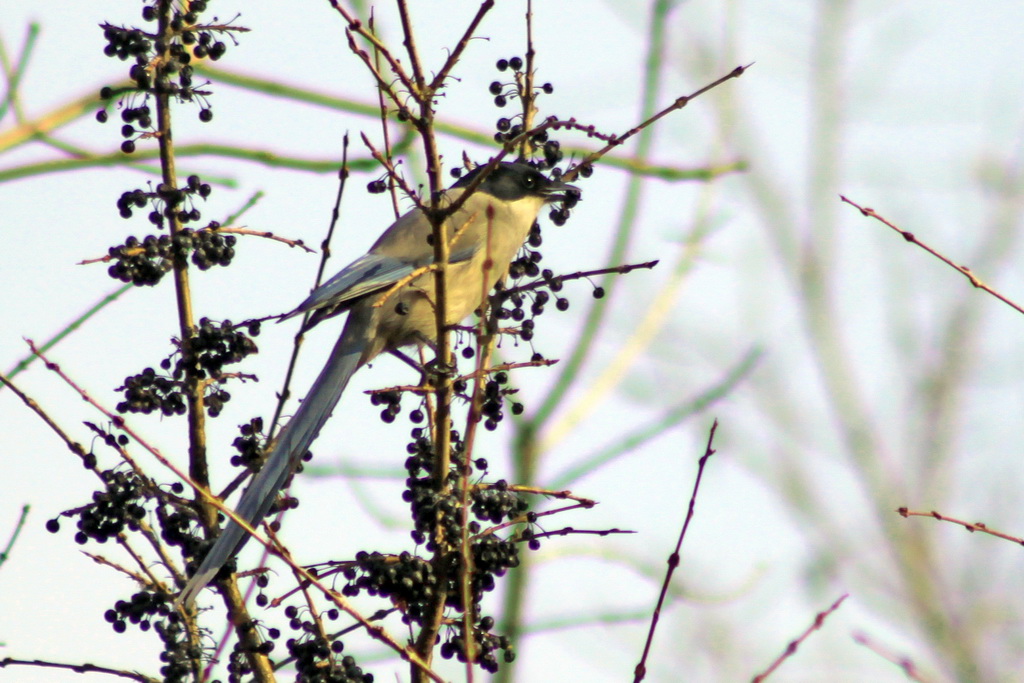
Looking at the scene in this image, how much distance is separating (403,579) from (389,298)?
1659 millimetres

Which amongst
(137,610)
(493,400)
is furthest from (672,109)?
(137,610)

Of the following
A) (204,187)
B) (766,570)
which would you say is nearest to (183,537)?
(204,187)

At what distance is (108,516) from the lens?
2.96 meters

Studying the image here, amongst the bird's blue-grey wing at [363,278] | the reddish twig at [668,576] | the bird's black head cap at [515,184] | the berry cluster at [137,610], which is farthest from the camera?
the bird's black head cap at [515,184]

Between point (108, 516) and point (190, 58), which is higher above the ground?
point (190, 58)

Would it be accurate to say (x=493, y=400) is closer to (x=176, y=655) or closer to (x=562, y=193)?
(x=176, y=655)

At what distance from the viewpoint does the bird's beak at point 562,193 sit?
398 centimetres

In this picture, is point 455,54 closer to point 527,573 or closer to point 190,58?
point 190,58

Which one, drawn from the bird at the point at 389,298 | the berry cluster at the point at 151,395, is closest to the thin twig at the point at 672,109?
the bird at the point at 389,298

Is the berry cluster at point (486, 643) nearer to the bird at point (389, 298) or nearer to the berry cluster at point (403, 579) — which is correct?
the berry cluster at point (403, 579)

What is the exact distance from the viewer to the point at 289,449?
350 centimetres

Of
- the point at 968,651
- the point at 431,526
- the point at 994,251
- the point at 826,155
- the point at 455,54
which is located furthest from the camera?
the point at 826,155

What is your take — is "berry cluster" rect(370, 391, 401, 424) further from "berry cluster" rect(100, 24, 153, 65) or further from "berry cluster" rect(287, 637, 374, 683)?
"berry cluster" rect(100, 24, 153, 65)

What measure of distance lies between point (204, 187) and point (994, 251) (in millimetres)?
6048
